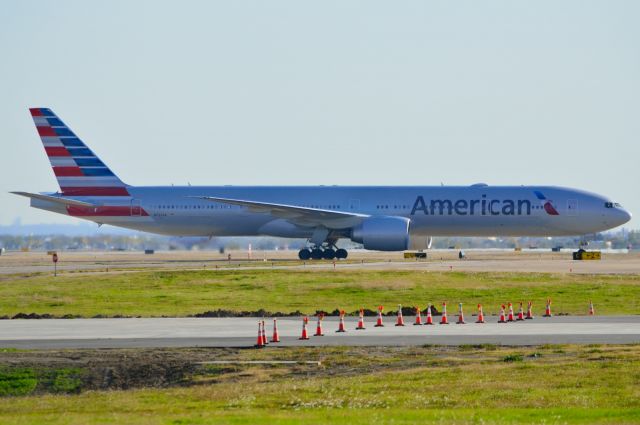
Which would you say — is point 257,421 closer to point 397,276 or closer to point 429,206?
point 397,276

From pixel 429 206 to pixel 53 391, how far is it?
50801 mm

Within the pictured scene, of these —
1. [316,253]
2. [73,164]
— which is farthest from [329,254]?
[73,164]

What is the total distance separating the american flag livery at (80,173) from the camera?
236 ft

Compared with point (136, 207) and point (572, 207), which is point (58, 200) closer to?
point (136, 207)

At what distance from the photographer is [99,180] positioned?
7225cm

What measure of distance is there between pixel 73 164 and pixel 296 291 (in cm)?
3232

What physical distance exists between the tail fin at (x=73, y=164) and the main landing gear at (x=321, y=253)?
466 inches

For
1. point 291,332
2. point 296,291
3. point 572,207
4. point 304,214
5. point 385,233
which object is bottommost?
point 291,332

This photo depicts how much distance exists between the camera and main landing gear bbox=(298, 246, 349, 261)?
71125 mm

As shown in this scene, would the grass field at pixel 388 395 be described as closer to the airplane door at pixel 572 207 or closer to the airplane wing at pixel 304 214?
the airplane wing at pixel 304 214

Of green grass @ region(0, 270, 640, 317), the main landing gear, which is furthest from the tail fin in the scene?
green grass @ region(0, 270, 640, 317)

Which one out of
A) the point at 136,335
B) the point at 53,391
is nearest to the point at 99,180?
the point at 136,335

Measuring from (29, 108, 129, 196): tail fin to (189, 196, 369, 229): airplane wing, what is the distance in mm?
6671

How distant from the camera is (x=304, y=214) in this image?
226 feet
